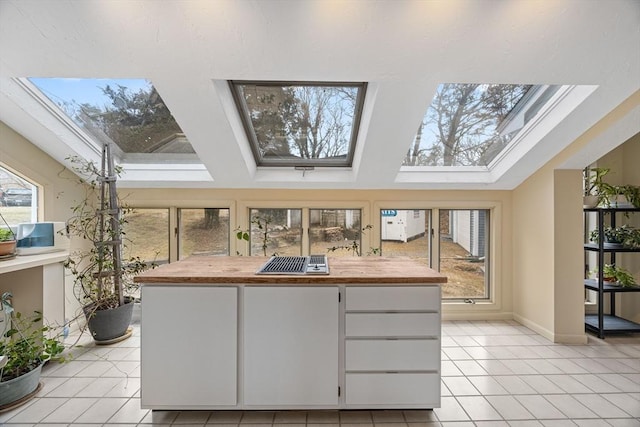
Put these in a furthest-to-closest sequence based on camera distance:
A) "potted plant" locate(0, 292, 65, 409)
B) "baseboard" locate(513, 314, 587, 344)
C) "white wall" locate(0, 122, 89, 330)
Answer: "baseboard" locate(513, 314, 587, 344) → "white wall" locate(0, 122, 89, 330) → "potted plant" locate(0, 292, 65, 409)

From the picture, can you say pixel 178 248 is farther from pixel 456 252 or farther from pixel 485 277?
pixel 485 277

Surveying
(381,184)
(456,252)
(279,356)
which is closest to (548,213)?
(456,252)

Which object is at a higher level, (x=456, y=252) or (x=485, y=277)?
(x=456, y=252)

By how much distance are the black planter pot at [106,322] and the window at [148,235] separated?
32.6 inches

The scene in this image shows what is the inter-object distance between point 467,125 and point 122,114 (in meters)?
3.02

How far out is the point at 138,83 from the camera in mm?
2428

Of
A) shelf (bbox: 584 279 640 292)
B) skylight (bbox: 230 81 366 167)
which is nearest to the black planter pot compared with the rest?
skylight (bbox: 230 81 366 167)

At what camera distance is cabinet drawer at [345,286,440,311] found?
1951mm

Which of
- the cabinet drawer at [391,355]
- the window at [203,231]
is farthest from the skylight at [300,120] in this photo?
the cabinet drawer at [391,355]

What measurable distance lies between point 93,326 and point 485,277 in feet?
13.8

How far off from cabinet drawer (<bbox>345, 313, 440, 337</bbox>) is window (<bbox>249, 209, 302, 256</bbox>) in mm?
1923

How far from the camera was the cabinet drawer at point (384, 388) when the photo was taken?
1956mm

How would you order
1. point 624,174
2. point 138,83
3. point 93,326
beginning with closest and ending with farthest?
point 138,83
point 93,326
point 624,174

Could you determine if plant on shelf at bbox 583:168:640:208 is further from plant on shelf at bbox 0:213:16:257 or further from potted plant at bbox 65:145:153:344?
plant on shelf at bbox 0:213:16:257
